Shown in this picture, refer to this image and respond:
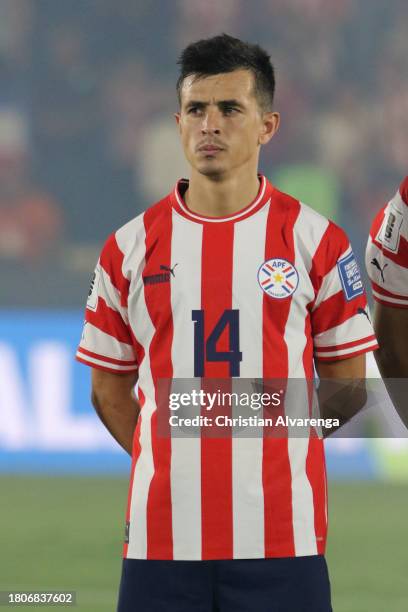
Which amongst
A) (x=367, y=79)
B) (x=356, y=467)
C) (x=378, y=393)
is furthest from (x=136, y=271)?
(x=367, y=79)

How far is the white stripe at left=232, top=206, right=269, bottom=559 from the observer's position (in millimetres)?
1904

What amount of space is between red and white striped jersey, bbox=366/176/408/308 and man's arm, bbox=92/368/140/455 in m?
0.52

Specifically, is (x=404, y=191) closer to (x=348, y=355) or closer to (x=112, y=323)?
(x=348, y=355)

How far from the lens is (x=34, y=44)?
353 inches

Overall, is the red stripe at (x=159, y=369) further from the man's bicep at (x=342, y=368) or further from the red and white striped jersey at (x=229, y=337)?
the man's bicep at (x=342, y=368)

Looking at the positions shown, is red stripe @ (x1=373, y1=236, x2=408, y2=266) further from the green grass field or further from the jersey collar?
the green grass field

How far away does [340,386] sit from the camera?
204 centimetres

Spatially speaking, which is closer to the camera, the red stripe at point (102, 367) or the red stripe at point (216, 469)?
the red stripe at point (216, 469)

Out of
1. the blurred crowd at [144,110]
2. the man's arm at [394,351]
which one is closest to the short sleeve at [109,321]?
the man's arm at [394,351]

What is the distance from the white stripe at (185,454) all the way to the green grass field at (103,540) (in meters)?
1.97

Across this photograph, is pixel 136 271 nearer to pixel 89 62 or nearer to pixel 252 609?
pixel 252 609

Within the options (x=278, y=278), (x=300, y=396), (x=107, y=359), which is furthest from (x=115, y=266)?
(x=300, y=396)

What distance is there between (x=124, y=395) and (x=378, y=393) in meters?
0.45

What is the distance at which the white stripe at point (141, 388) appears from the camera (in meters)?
1.93
